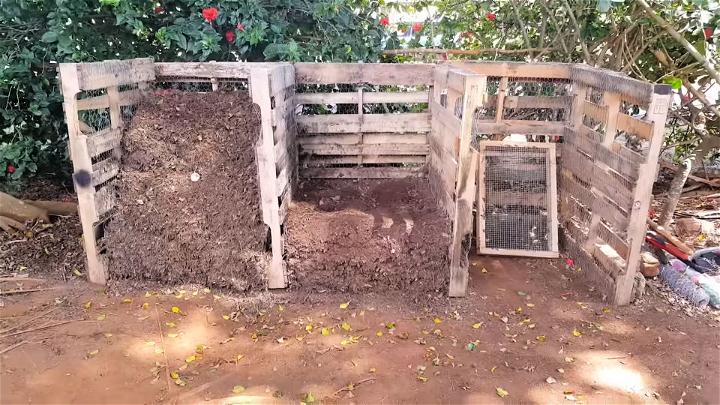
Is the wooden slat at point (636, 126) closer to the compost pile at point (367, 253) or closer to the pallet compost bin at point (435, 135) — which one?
the pallet compost bin at point (435, 135)

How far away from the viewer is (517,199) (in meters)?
5.26

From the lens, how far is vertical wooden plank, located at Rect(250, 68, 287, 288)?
3855 mm

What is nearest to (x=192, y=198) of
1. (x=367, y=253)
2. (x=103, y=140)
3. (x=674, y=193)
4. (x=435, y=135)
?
(x=103, y=140)

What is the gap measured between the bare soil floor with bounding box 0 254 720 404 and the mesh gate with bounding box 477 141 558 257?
2.26ft

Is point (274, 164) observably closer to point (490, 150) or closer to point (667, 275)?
point (490, 150)

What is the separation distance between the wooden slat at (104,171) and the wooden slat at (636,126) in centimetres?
412

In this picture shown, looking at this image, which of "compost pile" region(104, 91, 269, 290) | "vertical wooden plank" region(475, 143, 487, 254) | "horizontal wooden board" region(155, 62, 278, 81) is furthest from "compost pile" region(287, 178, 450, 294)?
"horizontal wooden board" region(155, 62, 278, 81)

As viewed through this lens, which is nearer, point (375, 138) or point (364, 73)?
point (364, 73)

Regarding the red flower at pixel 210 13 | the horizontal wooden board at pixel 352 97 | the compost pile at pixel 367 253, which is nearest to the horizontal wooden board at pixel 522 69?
the horizontal wooden board at pixel 352 97

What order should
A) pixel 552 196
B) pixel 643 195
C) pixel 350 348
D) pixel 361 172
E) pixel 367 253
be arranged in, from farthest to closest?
pixel 361 172, pixel 552 196, pixel 367 253, pixel 643 195, pixel 350 348

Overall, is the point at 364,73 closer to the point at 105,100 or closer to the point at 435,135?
the point at 435,135

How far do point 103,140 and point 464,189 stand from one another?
283 cm

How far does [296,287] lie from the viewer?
432 centimetres

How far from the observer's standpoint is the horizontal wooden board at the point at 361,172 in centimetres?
554
